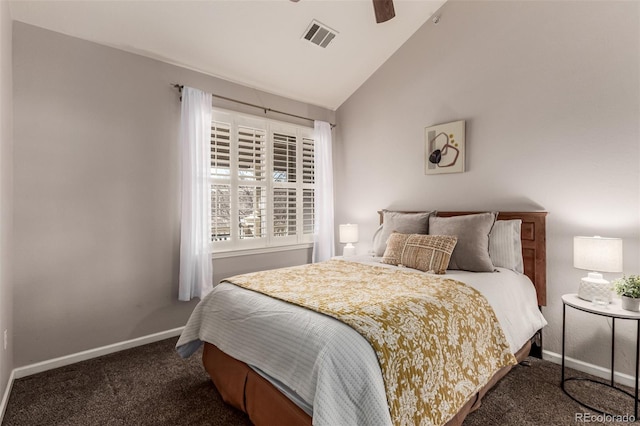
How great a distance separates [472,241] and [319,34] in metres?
2.53

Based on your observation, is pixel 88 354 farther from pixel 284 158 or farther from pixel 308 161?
pixel 308 161

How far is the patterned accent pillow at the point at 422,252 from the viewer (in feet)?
8.02

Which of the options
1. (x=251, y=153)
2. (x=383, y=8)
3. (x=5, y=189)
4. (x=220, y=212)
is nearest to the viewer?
(x=5, y=189)

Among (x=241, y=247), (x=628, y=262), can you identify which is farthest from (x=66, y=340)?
(x=628, y=262)

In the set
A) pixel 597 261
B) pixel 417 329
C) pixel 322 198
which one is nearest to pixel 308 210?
pixel 322 198

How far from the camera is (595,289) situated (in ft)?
6.74

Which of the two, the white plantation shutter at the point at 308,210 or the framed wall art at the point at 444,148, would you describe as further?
the white plantation shutter at the point at 308,210

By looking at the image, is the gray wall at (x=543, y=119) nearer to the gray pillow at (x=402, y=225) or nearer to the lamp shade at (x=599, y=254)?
the lamp shade at (x=599, y=254)

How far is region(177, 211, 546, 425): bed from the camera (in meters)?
1.21

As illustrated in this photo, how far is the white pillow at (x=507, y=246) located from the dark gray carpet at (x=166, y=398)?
2.61 ft

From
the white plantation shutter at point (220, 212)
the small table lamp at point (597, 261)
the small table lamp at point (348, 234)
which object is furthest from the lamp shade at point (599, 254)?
the white plantation shutter at point (220, 212)

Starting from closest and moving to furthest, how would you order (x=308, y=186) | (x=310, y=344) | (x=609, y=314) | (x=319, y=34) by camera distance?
1. (x=310, y=344)
2. (x=609, y=314)
3. (x=319, y=34)
4. (x=308, y=186)

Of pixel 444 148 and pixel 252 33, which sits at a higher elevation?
pixel 252 33

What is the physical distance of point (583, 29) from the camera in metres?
2.38
